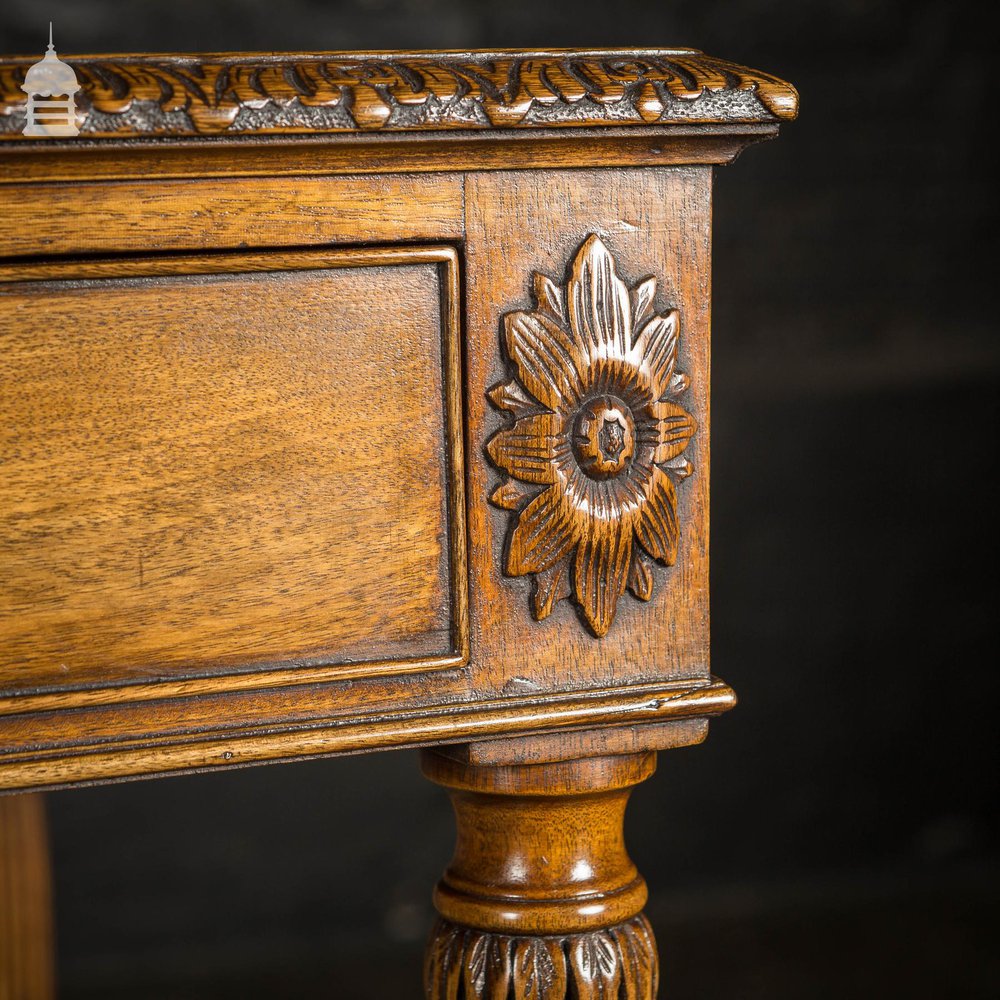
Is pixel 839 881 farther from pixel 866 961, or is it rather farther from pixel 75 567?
pixel 75 567

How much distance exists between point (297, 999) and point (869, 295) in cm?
121

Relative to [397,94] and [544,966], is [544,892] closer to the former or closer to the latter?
[544,966]

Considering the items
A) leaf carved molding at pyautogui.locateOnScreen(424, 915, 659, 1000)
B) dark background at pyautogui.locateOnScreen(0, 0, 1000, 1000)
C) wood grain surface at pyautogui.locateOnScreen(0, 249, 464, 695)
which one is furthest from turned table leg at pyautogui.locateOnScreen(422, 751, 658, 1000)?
dark background at pyautogui.locateOnScreen(0, 0, 1000, 1000)

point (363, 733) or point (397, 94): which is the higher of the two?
point (397, 94)

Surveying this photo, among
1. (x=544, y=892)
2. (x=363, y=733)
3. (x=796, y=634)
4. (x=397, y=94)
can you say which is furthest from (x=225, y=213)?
(x=796, y=634)

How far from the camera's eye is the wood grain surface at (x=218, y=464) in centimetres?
56

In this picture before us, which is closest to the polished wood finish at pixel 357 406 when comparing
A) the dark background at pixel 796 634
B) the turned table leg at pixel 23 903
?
the turned table leg at pixel 23 903

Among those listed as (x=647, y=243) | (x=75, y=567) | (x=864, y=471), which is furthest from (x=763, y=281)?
(x=75, y=567)

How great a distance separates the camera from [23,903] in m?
1.46

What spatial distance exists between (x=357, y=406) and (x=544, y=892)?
9.7 inches

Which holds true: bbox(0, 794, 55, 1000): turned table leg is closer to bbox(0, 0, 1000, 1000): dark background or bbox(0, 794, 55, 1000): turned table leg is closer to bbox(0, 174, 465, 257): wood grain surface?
bbox(0, 0, 1000, 1000): dark background

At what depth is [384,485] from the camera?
602 mm

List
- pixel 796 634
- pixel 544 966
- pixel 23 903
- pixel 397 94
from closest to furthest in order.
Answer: pixel 397 94 → pixel 544 966 → pixel 23 903 → pixel 796 634

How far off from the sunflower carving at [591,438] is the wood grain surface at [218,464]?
0.03 meters
